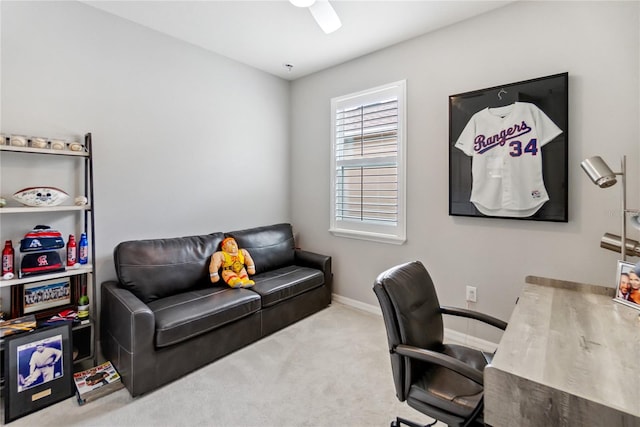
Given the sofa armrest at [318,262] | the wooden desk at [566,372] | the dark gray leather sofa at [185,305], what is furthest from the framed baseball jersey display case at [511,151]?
the dark gray leather sofa at [185,305]

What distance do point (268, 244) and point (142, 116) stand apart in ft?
5.49

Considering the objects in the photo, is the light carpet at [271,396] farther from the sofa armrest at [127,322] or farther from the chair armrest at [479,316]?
the chair armrest at [479,316]

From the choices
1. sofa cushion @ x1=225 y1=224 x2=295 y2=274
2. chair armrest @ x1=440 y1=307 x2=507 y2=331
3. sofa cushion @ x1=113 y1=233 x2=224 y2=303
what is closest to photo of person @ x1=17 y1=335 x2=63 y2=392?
sofa cushion @ x1=113 y1=233 x2=224 y2=303

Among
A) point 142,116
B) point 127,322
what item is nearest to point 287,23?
point 142,116

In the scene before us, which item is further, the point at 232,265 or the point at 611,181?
the point at 232,265

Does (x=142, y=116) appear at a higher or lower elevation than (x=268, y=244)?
higher

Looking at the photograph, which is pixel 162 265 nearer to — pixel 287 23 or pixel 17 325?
pixel 17 325

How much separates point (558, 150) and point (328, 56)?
225cm

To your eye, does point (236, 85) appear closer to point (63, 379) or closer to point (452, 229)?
point (452, 229)

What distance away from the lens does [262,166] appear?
11.9 feet

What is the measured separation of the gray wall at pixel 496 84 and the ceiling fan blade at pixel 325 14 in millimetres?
1147

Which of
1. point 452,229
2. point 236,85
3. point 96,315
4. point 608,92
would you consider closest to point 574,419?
point 452,229

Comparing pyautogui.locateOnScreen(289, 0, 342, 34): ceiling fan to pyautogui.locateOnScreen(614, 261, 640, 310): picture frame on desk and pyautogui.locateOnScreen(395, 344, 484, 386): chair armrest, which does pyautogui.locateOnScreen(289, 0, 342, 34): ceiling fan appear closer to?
pyautogui.locateOnScreen(395, 344, 484, 386): chair armrest

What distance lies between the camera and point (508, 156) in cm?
225
